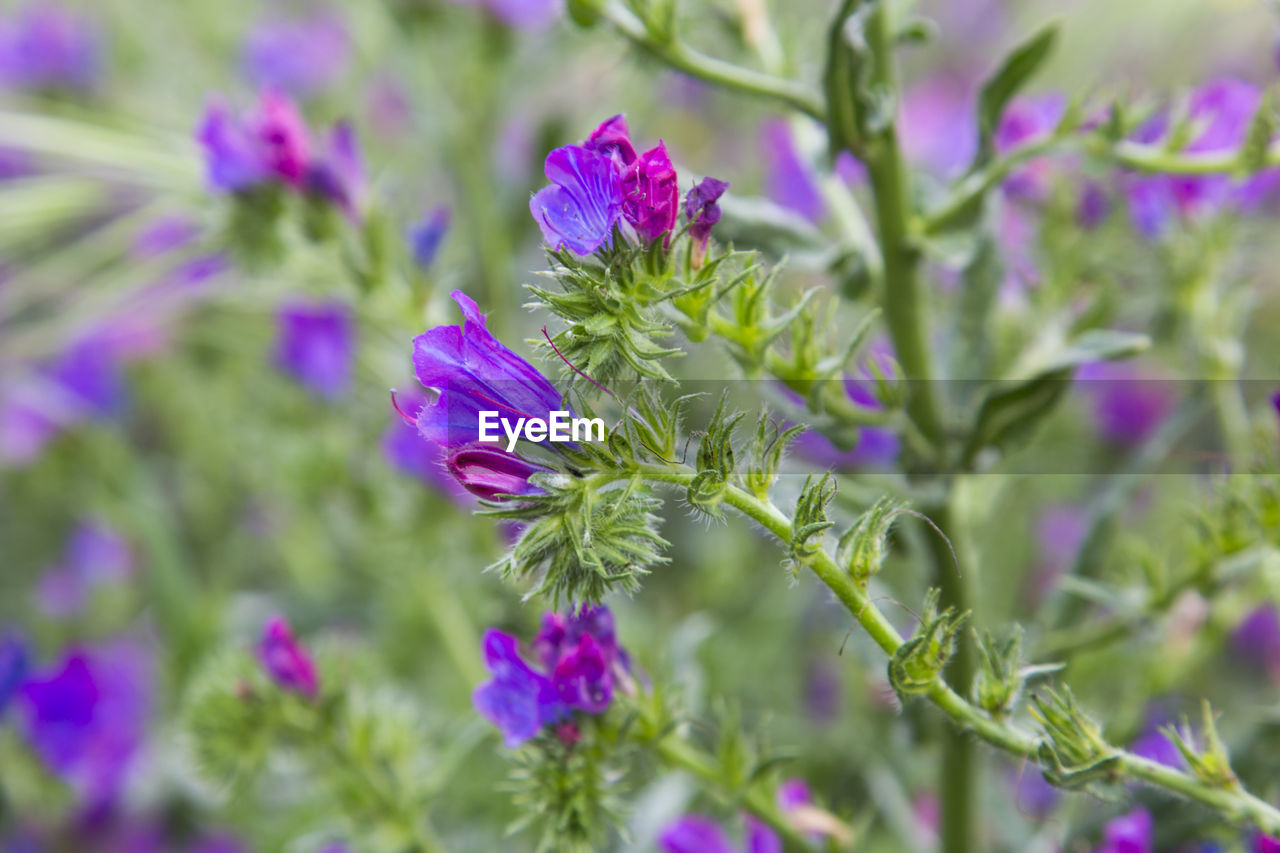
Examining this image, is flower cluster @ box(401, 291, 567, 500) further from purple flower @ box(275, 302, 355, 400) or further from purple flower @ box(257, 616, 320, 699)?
purple flower @ box(275, 302, 355, 400)

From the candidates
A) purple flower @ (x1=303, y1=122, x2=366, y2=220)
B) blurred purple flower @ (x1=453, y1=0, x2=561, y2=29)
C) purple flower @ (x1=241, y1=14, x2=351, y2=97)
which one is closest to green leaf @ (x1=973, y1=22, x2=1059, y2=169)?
purple flower @ (x1=303, y1=122, x2=366, y2=220)

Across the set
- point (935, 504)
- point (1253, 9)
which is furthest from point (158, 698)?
point (1253, 9)

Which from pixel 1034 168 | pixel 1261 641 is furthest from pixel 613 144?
pixel 1261 641

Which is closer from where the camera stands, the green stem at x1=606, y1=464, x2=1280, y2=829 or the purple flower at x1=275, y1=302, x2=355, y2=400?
the green stem at x1=606, y1=464, x2=1280, y2=829

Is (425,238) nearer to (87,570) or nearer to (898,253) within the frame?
(898,253)

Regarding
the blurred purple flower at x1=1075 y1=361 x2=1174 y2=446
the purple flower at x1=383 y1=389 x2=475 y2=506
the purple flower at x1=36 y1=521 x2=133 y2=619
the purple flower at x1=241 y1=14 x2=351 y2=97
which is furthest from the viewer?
the purple flower at x1=241 y1=14 x2=351 y2=97

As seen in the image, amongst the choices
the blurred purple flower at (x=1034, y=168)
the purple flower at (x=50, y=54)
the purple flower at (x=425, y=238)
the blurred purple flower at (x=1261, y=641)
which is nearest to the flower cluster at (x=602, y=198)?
the purple flower at (x=425, y=238)
